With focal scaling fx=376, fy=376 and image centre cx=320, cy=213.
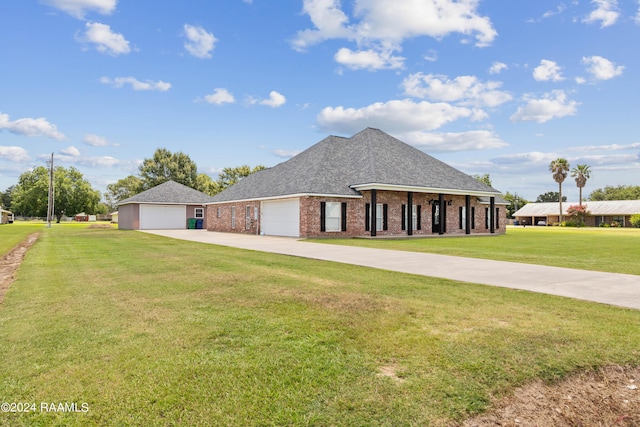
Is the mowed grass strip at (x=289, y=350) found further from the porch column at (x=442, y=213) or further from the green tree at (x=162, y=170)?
the green tree at (x=162, y=170)

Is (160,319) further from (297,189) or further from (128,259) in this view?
(297,189)

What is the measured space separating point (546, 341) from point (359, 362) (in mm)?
2195

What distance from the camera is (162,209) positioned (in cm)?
4197

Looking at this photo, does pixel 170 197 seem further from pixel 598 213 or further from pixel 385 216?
pixel 598 213

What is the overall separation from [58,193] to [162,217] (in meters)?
53.4

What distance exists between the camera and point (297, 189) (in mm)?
24734

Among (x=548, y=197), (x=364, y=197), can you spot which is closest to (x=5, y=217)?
(x=364, y=197)

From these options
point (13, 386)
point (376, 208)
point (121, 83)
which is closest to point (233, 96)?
point (121, 83)

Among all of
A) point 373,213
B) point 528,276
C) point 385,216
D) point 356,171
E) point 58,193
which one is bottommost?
point 528,276

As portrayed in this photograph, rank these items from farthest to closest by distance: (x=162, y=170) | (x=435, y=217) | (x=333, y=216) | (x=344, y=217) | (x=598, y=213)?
1. (x=162, y=170)
2. (x=598, y=213)
3. (x=435, y=217)
4. (x=344, y=217)
5. (x=333, y=216)

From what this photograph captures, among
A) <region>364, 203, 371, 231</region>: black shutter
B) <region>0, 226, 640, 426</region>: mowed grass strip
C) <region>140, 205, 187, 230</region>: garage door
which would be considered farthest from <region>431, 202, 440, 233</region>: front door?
<region>140, 205, 187, 230</region>: garage door

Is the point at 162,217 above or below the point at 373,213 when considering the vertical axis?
below

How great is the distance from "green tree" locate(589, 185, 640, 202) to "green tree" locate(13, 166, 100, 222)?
130117 mm

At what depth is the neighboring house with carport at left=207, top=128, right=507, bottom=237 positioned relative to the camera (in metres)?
24.6
